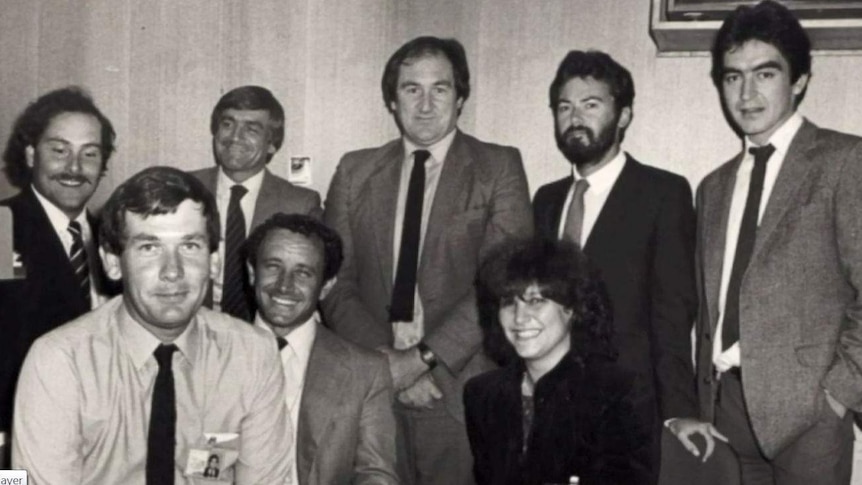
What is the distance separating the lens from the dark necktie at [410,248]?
3.07 metres

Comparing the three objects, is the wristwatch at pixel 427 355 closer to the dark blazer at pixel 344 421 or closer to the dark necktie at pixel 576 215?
the dark blazer at pixel 344 421

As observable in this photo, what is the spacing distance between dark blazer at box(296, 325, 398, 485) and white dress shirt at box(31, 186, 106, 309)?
99cm

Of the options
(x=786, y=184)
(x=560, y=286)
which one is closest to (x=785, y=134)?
(x=786, y=184)

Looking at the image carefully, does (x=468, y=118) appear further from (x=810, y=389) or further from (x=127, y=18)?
(x=810, y=389)

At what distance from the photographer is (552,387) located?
2.48 meters

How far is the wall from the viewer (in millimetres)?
3775

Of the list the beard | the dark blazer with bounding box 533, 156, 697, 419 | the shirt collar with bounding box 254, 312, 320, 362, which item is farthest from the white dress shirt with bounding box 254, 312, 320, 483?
the beard

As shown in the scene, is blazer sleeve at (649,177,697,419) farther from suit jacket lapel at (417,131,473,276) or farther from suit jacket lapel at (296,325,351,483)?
suit jacket lapel at (296,325,351,483)

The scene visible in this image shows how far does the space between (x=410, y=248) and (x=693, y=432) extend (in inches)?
41.0

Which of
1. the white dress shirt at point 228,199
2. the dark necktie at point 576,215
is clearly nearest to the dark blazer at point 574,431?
the dark necktie at point 576,215

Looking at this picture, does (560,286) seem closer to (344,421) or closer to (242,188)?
(344,421)

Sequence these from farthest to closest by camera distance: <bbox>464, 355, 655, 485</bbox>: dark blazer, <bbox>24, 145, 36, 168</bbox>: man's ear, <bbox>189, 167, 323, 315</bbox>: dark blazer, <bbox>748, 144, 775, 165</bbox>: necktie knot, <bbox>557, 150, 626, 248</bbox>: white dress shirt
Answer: <bbox>189, 167, 323, 315</bbox>: dark blazer
<bbox>24, 145, 36, 168</bbox>: man's ear
<bbox>557, 150, 626, 248</bbox>: white dress shirt
<bbox>748, 144, 775, 165</bbox>: necktie knot
<bbox>464, 355, 655, 485</bbox>: dark blazer

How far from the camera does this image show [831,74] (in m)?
3.64

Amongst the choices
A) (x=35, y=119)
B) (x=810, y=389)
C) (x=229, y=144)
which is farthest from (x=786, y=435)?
(x=35, y=119)
